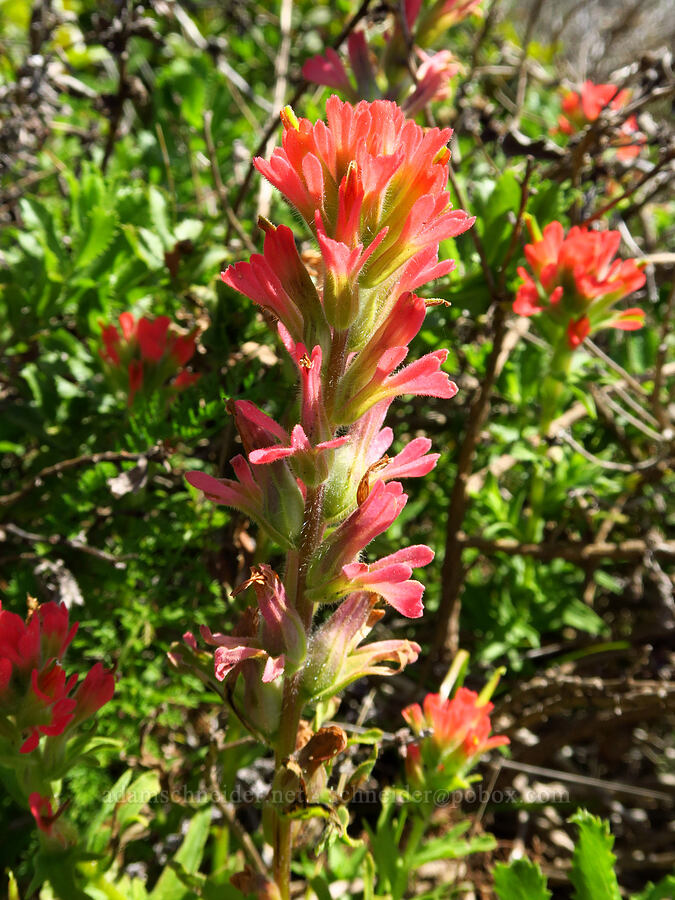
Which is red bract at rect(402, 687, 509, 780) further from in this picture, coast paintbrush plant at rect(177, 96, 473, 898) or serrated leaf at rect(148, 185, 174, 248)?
serrated leaf at rect(148, 185, 174, 248)

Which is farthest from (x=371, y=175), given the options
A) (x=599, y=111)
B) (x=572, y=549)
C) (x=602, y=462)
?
(x=599, y=111)

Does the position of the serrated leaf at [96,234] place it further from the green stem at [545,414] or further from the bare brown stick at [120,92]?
the green stem at [545,414]

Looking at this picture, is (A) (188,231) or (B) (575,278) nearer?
(B) (575,278)

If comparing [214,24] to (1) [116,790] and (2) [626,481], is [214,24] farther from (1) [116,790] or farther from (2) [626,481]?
(1) [116,790]

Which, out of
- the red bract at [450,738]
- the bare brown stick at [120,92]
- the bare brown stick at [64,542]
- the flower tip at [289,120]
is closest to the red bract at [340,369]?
the flower tip at [289,120]

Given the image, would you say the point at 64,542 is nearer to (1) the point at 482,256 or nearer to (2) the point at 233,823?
(2) the point at 233,823

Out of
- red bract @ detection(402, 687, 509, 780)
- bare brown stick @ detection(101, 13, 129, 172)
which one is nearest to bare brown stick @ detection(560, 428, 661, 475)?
red bract @ detection(402, 687, 509, 780)

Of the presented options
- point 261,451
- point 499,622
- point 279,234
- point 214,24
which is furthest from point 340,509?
point 214,24
